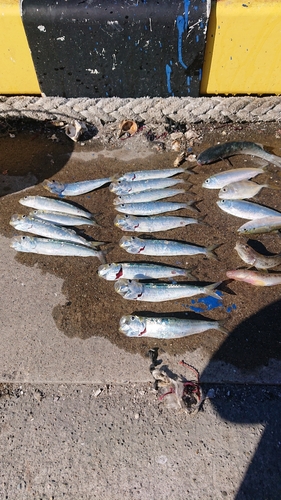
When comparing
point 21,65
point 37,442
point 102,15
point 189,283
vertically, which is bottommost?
point 37,442

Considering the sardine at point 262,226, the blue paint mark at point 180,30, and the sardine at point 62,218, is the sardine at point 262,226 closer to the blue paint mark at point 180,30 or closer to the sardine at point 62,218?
the sardine at point 62,218

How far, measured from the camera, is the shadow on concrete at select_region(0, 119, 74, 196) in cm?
473

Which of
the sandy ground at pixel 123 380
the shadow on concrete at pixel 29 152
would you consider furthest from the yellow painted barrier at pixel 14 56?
the sandy ground at pixel 123 380

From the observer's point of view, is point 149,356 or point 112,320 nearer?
point 149,356

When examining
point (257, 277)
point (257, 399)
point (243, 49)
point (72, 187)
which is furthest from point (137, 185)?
point (257, 399)

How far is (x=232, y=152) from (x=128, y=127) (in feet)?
5.16

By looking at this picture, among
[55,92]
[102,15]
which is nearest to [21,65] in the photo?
[55,92]

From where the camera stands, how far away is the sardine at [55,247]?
12.8 ft

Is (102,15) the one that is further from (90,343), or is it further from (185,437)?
(185,437)

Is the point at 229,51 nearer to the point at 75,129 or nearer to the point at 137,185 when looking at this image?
the point at 137,185

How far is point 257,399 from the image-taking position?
124 inches

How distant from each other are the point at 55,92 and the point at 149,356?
384cm

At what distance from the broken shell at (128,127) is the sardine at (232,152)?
1.11 m

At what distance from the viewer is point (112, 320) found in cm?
357
